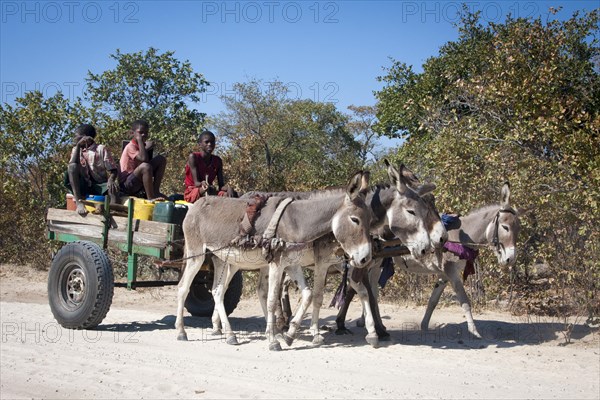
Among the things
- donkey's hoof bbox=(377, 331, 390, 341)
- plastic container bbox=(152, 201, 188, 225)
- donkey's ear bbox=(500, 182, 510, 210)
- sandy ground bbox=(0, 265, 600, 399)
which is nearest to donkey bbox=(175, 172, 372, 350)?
plastic container bbox=(152, 201, 188, 225)

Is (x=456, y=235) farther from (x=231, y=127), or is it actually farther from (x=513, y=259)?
(x=231, y=127)

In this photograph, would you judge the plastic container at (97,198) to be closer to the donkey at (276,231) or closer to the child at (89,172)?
the child at (89,172)

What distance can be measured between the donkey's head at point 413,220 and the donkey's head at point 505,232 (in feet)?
4.01

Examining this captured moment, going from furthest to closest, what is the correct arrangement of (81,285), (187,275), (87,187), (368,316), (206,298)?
(206,298)
(87,187)
(81,285)
(187,275)
(368,316)

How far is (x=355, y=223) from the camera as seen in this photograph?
8.20 m

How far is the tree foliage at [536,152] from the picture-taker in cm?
984

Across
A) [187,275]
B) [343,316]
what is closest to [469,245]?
[343,316]

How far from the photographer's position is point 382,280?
9.70 m

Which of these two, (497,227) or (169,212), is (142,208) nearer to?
(169,212)

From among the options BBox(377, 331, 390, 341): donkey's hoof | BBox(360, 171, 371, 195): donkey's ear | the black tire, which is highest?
BBox(360, 171, 371, 195): donkey's ear

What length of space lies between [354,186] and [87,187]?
4.33 meters

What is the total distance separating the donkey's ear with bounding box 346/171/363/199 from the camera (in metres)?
8.23

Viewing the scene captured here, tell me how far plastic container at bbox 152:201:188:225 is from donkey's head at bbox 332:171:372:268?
8.15 ft

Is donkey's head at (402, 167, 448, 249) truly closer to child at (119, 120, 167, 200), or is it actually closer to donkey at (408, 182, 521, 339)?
donkey at (408, 182, 521, 339)
